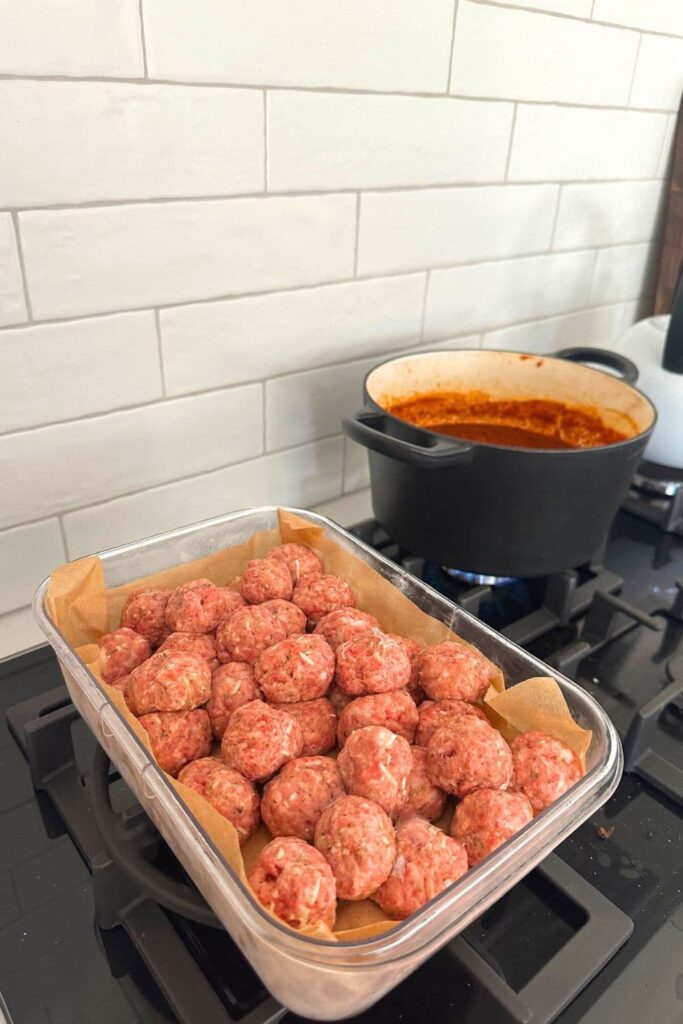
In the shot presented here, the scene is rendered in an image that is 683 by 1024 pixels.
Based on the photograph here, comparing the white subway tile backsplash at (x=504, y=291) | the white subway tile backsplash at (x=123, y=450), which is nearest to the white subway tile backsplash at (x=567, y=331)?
the white subway tile backsplash at (x=504, y=291)

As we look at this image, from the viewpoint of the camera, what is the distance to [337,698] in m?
0.50

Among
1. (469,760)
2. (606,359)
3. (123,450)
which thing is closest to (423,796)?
(469,760)

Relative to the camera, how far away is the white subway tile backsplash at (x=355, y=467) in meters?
0.90

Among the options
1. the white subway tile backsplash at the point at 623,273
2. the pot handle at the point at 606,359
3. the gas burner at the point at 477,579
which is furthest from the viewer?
the white subway tile backsplash at the point at 623,273

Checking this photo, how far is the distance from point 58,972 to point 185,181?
58 cm

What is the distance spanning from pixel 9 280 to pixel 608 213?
83cm

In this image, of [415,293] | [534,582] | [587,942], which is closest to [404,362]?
[415,293]

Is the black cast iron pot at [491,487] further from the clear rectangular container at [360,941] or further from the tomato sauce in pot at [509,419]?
the clear rectangular container at [360,941]

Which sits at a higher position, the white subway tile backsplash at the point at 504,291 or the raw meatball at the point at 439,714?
the white subway tile backsplash at the point at 504,291

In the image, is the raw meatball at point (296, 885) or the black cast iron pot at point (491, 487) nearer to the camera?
the raw meatball at point (296, 885)

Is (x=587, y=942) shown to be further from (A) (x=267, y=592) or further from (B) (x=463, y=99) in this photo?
(B) (x=463, y=99)

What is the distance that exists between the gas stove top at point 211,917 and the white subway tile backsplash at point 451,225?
504mm

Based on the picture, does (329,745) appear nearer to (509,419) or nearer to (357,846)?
(357,846)

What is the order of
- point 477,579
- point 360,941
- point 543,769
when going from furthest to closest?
point 477,579
point 543,769
point 360,941
